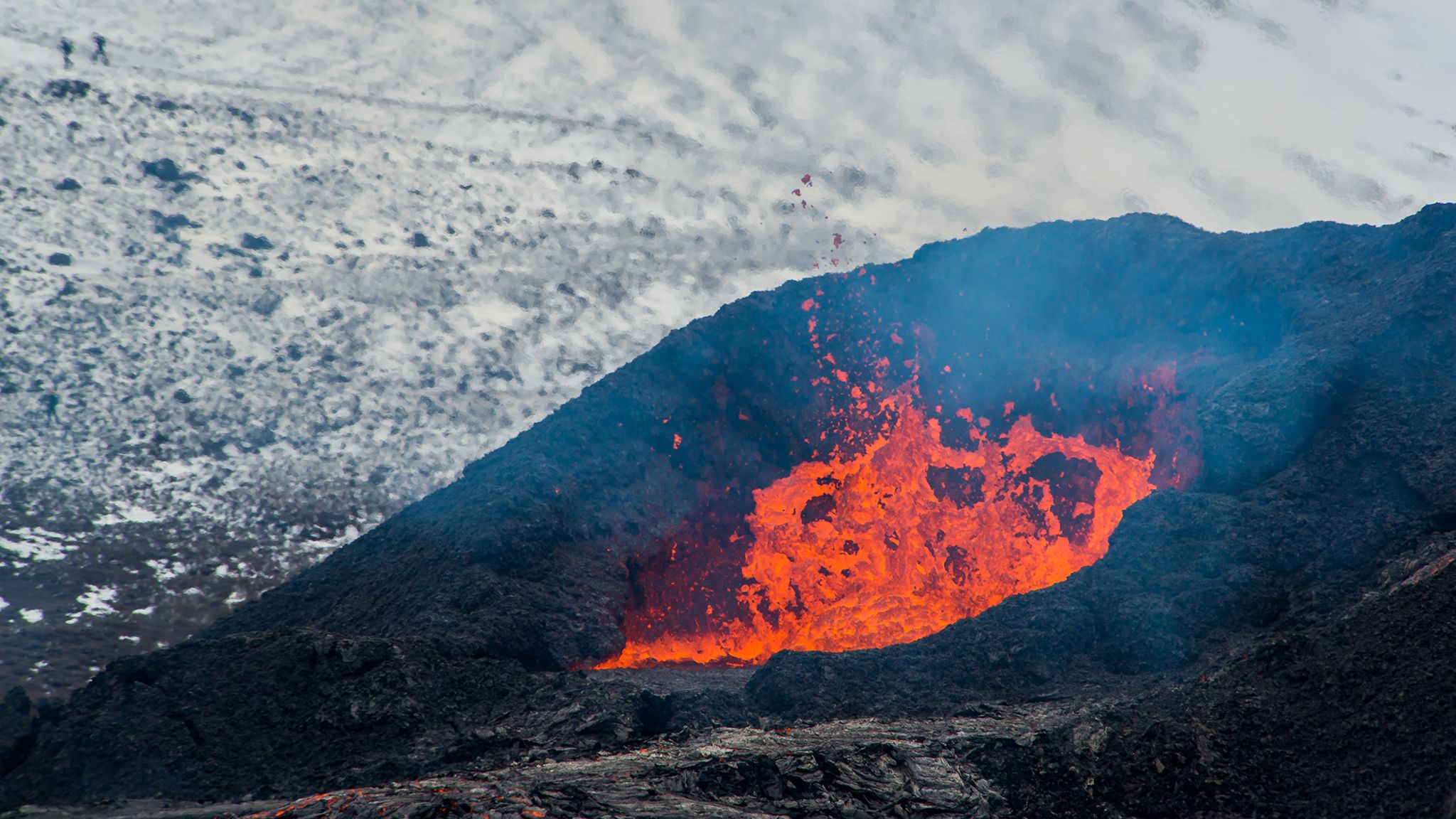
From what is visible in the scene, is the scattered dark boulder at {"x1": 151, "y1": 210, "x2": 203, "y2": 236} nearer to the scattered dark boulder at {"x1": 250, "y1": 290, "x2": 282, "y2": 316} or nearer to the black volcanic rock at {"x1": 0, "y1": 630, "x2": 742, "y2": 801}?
the scattered dark boulder at {"x1": 250, "y1": 290, "x2": 282, "y2": 316}

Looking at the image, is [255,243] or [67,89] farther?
[67,89]

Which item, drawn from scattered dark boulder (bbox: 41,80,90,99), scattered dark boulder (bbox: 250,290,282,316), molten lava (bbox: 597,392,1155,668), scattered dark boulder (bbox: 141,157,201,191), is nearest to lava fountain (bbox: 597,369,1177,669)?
molten lava (bbox: 597,392,1155,668)

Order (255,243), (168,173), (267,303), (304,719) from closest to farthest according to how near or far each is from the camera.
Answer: (304,719)
(267,303)
(255,243)
(168,173)

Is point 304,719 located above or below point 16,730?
below

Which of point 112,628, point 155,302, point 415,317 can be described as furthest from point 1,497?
point 415,317

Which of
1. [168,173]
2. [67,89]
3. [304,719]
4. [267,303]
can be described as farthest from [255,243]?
[304,719]

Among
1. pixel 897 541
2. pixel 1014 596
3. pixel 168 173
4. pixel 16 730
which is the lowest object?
pixel 1014 596

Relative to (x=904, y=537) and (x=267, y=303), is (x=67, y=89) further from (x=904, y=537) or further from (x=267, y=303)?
(x=904, y=537)
